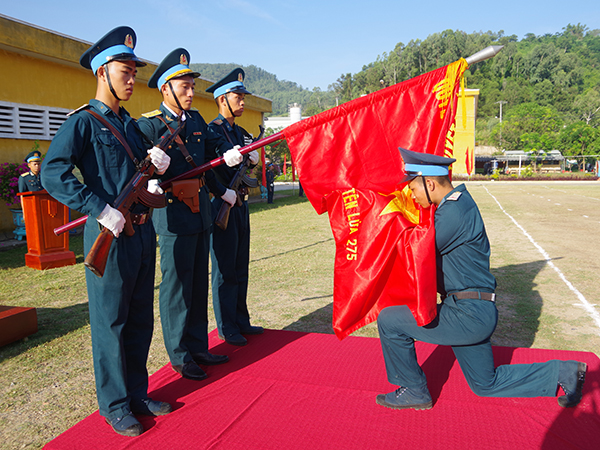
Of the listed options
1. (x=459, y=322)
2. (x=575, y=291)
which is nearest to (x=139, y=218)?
(x=459, y=322)

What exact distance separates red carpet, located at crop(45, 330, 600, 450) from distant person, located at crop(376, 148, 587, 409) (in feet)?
0.45

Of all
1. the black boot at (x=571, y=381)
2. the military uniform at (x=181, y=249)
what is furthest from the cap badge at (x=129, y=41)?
the black boot at (x=571, y=381)

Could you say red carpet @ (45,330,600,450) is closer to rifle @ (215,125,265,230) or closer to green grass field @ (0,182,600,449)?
green grass field @ (0,182,600,449)

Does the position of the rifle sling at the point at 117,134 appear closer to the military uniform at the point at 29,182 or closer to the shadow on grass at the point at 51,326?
the shadow on grass at the point at 51,326

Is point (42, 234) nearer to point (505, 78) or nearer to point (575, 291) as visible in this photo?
point (575, 291)

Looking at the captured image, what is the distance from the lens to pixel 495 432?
8.74 ft

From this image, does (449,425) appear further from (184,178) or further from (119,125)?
(119,125)

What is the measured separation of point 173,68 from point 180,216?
1169mm

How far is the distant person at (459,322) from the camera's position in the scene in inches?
111

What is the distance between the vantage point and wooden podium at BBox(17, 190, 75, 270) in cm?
759

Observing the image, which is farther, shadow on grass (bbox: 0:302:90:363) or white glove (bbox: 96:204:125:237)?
shadow on grass (bbox: 0:302:90:363)

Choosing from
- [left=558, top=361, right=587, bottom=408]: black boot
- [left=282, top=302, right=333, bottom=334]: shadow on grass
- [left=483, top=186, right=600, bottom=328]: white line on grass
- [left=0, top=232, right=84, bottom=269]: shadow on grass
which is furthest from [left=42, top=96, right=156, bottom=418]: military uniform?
[left=0, top=232, right=84, bottom=269]: shadow on grass

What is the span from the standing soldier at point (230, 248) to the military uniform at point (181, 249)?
43 cm

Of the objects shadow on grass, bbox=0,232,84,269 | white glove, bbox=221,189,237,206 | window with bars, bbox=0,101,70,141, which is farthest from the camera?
window with bars, bbox=0,101,70,141
